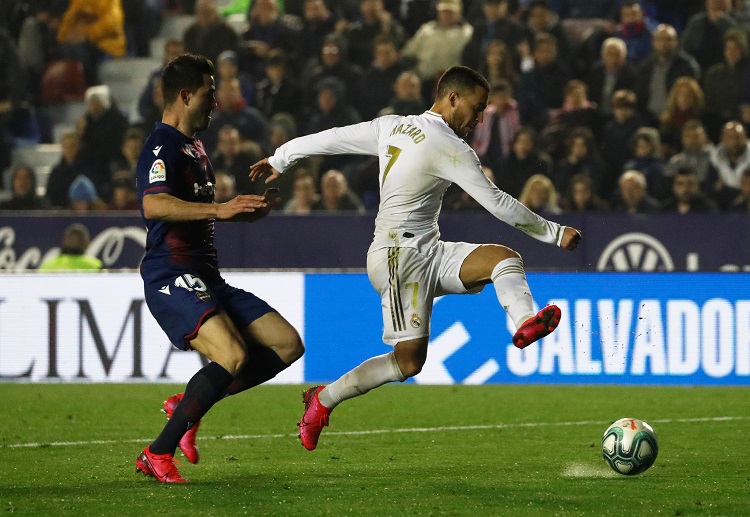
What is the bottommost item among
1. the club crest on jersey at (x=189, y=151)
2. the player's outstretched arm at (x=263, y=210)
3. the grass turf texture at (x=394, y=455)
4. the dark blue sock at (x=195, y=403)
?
the grass turf texture at (x=394, y=455)

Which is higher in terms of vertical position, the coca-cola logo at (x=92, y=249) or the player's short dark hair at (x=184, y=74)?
the player's short dark hair at (x=184, y=74)

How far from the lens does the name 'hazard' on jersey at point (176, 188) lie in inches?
261

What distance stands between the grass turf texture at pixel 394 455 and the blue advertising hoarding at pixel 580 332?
0.75ft

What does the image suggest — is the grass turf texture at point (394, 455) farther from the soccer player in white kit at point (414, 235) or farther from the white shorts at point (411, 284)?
the white shorts at point (411, 284)

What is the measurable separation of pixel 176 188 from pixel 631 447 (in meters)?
2.52

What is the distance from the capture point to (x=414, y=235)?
7.21m

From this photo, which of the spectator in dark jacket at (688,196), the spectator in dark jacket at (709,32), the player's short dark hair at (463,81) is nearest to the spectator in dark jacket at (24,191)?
the spectator in dark jacket at (688,196)

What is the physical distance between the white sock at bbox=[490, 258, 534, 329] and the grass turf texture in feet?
2.67

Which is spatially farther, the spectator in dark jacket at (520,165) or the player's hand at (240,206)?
the spectator in dark jacket at (520,165)

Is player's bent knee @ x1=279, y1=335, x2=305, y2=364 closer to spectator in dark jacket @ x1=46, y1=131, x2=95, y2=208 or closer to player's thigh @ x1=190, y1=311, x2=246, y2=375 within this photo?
player's thigh @ x1=190, y1=311, x2=246, y2=375

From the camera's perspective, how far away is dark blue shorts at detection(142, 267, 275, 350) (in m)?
6.61

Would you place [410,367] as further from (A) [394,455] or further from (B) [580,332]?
(B) [580,332]

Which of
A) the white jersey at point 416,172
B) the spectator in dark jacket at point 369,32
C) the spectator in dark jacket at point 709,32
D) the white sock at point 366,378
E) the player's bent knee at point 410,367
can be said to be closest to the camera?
the white jersey at point 416,172

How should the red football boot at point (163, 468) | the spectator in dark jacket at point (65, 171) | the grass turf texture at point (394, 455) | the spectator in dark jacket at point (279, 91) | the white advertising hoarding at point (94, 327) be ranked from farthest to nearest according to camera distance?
the spectator in dark jacket at point (279, 91) → the spectator in dark jacket at point (65, 171) → the white advertising hoarding at point (94, 327) → the red football boot at point (163, 468) → the grass turf texture at point (394, 455)
